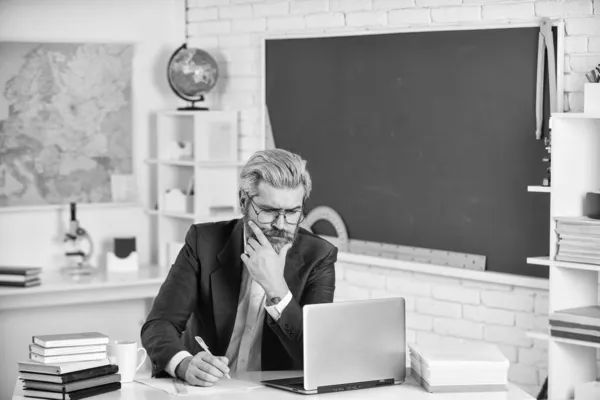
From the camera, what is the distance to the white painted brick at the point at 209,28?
18.7 ft

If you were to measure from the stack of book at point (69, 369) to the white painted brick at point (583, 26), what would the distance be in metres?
2.21

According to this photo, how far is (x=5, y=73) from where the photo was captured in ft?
17.6

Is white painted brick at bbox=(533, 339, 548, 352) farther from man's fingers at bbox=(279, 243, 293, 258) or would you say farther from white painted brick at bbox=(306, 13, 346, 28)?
white painted brick at bbox=(306, 13, 346, 28)

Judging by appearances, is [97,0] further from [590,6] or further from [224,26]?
[590,6]

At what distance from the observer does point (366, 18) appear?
491 cm

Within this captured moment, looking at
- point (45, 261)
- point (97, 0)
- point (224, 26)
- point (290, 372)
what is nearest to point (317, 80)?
point (224, 26)

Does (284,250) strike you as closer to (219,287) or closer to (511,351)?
(219,287)

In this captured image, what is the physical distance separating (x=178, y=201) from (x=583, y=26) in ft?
8.05

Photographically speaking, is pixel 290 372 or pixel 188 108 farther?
pixel 188 108

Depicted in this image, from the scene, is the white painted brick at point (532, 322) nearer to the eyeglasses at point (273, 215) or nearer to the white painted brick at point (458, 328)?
the white painted brick at point (458, 328)

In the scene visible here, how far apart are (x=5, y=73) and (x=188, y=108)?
94 centimetres

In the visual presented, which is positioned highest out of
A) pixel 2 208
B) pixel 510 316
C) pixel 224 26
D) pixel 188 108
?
pixel 224 26

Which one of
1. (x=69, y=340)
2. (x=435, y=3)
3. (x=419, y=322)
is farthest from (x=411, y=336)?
(x=69, y=340)

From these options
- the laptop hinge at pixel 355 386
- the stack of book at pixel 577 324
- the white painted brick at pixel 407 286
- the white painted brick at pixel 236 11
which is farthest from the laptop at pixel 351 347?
the white painted brick at pixel 236 11
